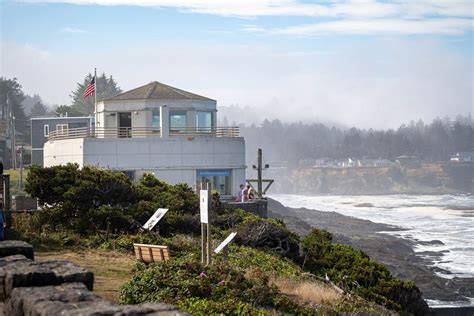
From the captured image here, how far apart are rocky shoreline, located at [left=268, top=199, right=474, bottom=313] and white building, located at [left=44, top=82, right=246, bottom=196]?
1078 cm

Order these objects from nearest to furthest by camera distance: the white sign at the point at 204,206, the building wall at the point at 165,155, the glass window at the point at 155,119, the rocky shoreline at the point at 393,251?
the white sign at the point at 204,206 < the rocky shoreline at the point at 393,251 < the building wall at the point at 165,155 < the glass window at the point at 155,119

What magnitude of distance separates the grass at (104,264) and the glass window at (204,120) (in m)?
32.1

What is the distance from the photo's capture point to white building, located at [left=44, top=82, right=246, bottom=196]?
5225cm

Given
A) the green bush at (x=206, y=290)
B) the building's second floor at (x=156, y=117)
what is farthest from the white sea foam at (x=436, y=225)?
the green bush at (x=206, y=290)

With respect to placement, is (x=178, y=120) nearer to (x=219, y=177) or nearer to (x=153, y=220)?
(x=219, y=177)

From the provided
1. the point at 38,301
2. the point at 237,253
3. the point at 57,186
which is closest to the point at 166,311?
the point at 38,301

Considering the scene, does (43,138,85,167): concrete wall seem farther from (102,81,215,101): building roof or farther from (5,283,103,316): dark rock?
(5,283,103,316): dark rock

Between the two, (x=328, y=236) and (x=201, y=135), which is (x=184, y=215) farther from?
(x=201, y=135)

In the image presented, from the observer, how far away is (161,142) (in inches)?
2082

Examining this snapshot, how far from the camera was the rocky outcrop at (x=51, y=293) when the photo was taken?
25.6ft

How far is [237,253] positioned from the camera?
78.0ft

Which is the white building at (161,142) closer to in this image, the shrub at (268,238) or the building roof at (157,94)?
the building roof at (157,94)

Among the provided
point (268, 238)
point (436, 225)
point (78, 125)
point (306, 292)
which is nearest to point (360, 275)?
point (268, 238)

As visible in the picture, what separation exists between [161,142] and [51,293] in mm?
44183
